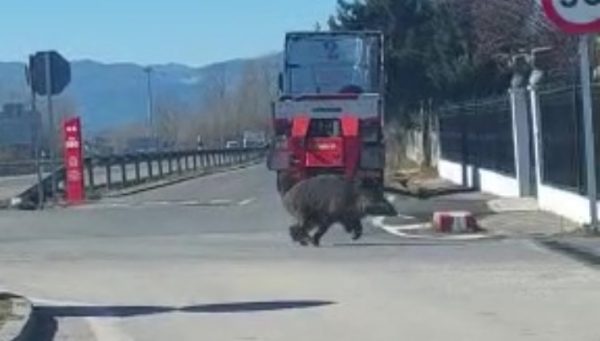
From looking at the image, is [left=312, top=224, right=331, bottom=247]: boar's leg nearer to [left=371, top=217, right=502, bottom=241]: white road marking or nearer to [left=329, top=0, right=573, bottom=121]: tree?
[left=371, top=217, right=502, bottom=241]: white road marking

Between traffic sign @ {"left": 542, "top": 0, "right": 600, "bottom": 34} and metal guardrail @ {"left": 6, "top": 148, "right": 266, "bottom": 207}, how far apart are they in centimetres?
1893

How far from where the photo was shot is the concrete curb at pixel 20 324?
1234 centimetres

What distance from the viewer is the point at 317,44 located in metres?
36.1

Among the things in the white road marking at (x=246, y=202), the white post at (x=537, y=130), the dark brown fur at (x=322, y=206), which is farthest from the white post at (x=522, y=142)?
the dark brown fur at (x=322, y=206)

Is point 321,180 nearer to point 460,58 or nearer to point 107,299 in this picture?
point 107,299

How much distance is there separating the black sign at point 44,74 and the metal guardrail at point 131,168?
4060 millimetres

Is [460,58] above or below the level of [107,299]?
above

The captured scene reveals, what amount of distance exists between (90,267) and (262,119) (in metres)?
132

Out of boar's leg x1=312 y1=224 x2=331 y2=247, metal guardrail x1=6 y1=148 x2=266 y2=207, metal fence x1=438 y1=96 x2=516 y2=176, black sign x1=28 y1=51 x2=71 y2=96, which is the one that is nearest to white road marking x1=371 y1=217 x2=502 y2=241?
boar's leg x1=312 y1=224 x2=331 y2=247

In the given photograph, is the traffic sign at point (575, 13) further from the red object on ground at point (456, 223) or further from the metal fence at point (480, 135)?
the metal fence at point (480, 135)

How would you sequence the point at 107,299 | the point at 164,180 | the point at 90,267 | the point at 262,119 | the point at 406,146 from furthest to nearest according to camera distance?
1. the point at 262,119
2. the point at 406,146
3. the point at 164,180
4. the point at 90,267
5. the point at 107,299

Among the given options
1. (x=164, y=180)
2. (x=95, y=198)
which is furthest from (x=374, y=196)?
(x=164, y=180)

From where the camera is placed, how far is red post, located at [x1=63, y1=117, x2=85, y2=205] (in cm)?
3788

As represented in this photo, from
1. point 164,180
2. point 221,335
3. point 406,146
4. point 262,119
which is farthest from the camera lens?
point 262,119
